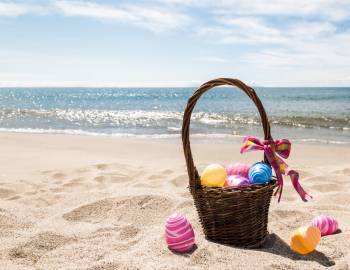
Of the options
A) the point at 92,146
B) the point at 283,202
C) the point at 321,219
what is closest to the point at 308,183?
the point at 283,202

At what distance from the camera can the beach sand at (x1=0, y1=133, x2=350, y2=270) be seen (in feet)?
8.64

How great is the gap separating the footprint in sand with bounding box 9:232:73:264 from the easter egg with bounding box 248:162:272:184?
136 centimetres

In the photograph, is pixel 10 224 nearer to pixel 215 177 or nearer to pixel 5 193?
pixel 5 193

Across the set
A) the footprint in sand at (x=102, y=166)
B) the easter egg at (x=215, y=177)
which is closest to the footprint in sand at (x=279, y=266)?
the easter egg at (x=215, y=177)

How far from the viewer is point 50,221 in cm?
348

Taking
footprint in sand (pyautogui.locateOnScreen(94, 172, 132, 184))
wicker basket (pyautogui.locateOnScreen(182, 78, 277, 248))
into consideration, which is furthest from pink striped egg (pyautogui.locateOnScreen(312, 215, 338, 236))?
footprint in sand (pyautogui.locateOnScreen(94, 172, 132, 184))

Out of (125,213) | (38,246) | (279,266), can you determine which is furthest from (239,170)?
(38,246)

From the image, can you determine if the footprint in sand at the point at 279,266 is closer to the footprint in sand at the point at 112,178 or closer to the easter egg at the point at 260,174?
the easter egg at the point at 260,174

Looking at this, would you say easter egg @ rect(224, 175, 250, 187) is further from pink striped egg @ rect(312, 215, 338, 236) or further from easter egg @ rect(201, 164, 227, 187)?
pink striped egg @ rect(312, 215, 338, 236)

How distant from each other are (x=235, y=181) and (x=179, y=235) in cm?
54

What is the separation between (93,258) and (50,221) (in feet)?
3.11

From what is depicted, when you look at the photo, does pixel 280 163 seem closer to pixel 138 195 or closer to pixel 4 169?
pixel 138 195

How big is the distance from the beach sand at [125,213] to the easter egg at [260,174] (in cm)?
46

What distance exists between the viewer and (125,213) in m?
3.69
